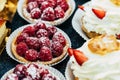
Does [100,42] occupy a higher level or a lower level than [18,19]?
higher

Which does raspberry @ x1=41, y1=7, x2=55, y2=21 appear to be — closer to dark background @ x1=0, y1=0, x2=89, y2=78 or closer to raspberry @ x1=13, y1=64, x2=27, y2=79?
dark background @ x1=0, y1=0, x2=89, y2=78

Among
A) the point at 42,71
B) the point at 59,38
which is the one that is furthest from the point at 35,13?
the point at 42,71

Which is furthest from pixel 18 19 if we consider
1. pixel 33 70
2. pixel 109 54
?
pixel 109 54

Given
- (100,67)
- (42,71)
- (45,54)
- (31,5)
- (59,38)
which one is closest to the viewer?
(100,67)

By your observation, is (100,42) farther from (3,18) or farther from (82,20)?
(3,18)

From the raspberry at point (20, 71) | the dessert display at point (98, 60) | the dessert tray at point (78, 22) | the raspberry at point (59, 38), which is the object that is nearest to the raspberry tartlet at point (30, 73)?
the raspberry at point (20, 71)

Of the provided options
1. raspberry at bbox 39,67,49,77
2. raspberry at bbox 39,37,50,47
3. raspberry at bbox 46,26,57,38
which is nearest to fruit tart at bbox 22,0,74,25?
raspberry at bbox 46,26,57,38

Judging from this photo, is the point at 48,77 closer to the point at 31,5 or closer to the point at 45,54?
the point at 45,54
